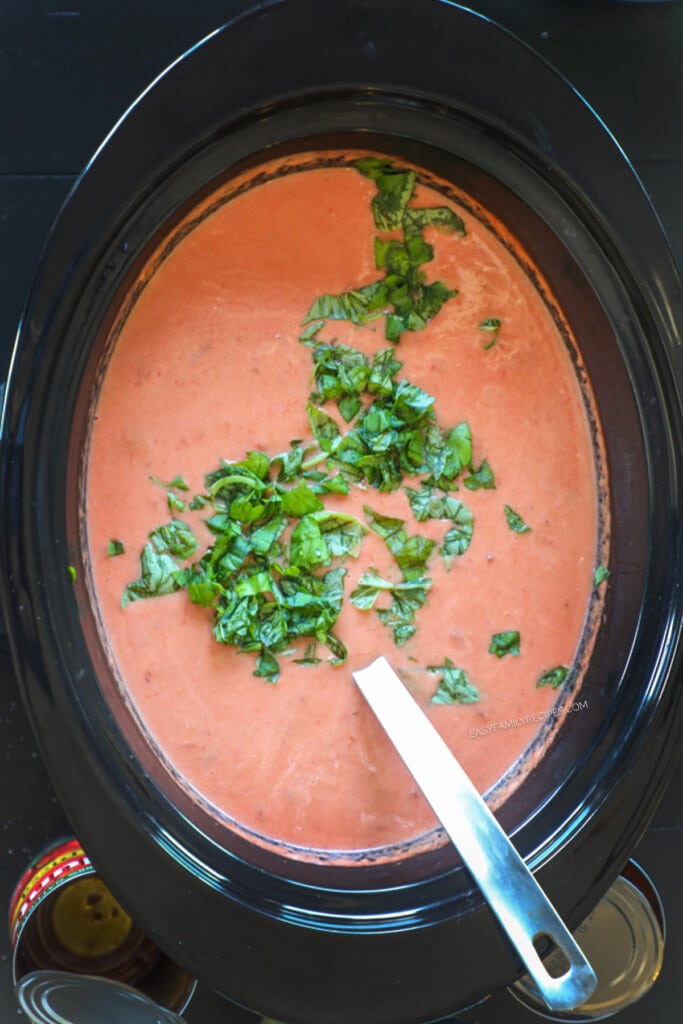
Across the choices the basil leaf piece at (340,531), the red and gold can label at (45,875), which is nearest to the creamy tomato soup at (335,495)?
the basil leaf piece at (340,531)

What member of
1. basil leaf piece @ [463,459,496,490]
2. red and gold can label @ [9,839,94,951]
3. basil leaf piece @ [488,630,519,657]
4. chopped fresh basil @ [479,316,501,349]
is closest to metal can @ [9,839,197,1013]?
red and gold can label @ [9,839,94,951]

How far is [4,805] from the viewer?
1.26m

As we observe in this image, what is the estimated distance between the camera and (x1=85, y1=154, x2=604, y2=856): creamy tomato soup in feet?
3.70

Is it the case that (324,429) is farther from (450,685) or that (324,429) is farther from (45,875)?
(45,875)

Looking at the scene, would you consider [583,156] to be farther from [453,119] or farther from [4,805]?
[4,805]

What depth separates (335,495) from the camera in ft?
3.85

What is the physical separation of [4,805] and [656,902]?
92 centimetres

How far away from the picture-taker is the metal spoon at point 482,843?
2.87ft

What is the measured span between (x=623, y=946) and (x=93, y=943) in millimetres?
742

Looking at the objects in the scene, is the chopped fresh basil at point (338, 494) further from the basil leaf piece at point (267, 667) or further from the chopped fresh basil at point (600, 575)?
the chopped fresh basil at point (600, 575)

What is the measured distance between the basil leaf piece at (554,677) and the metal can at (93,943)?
0.62 m

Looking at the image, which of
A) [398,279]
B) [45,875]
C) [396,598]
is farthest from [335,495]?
[45,875]

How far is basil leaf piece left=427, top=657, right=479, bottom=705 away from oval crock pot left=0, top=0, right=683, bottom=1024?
5.5 inches

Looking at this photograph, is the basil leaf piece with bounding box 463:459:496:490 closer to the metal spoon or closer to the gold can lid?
the metal spoon
